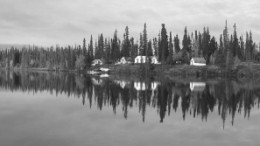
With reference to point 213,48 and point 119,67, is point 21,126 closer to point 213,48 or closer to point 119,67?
point 119,67

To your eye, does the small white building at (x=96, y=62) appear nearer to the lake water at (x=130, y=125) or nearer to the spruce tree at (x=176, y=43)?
the spruce tree at (x=176, y=43)

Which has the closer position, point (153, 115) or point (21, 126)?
point (21, 126)

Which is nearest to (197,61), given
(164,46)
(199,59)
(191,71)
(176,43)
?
(199,59)

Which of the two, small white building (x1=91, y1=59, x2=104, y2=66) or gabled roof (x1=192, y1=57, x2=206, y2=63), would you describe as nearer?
gabled roof (x1=192, y1=57, x2=206, y2=63)

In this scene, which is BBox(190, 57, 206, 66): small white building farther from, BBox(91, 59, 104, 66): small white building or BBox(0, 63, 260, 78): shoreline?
BBox(91, 59, 104, 66): small white building

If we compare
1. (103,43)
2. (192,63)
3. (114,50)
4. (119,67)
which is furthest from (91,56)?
(192,63)

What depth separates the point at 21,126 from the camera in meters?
21.1

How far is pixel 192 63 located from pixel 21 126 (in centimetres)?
10675

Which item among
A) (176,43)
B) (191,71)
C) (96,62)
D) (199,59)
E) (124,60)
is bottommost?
(191,71)

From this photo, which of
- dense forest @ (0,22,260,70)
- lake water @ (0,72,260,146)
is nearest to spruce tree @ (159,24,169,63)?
dense forest @ (0,22,260,70)

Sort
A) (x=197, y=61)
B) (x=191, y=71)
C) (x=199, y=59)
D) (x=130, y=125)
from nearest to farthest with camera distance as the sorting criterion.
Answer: (x=130, y=125)
(x=191, y=71)
(x=197, y=61)
(x=199, y=59)

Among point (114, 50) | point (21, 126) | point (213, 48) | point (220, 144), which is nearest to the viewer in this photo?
point (220, 144)

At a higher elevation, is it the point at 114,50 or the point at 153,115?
the point at 114,50

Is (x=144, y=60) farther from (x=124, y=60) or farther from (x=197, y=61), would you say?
(x=197, y=61)
